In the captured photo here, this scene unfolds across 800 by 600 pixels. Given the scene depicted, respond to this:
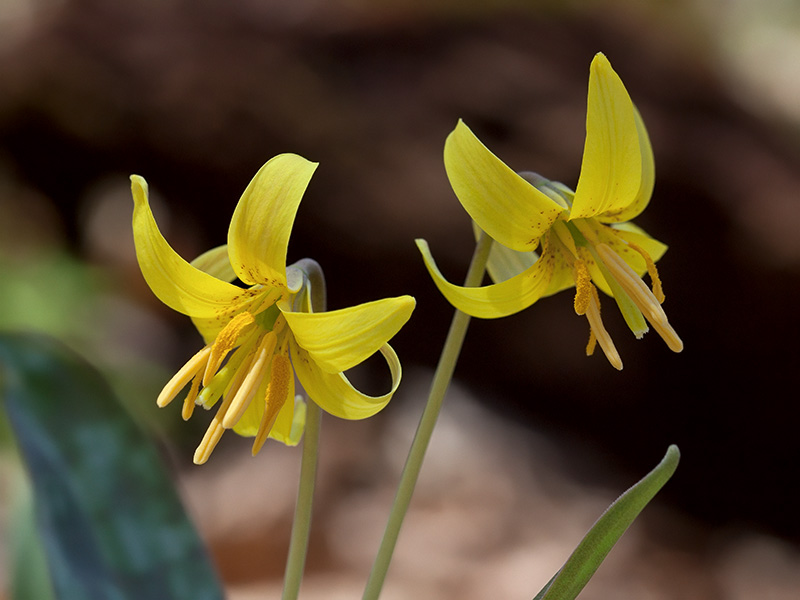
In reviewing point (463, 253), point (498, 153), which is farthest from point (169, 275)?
point (463, 253)

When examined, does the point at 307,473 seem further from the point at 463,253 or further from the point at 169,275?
the point at 463,253

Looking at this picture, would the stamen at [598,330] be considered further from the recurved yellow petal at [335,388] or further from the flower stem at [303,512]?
the flower stem at [303,512]

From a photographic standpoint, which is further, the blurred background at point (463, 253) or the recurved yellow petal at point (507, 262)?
the blurred background at point (463, 253)

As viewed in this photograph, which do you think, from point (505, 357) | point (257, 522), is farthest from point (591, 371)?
point (257, 522)

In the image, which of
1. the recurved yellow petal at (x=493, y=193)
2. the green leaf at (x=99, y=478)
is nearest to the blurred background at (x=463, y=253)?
the green leaf at (x=99, y=478)

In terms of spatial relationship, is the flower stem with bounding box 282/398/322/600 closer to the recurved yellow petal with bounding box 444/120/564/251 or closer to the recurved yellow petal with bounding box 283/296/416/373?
the recurved yellow petal with bounding box 283/296/416/373

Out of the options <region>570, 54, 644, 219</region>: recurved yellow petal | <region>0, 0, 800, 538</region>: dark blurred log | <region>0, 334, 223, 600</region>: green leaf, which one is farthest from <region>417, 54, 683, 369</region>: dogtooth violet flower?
<region>0, 0, 800, 538</region>: dark blurred log
